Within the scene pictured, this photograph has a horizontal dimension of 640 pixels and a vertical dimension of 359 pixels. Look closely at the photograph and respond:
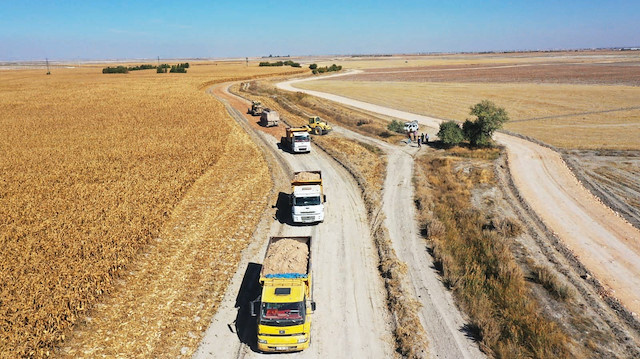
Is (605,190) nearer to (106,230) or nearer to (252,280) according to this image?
(252,280)

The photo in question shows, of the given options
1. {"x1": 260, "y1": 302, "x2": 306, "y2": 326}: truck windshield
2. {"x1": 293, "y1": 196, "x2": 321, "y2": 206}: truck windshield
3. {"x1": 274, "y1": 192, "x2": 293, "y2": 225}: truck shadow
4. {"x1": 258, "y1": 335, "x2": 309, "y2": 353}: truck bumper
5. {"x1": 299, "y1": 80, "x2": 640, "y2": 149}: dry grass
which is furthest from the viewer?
{"x1": 299, "y1": 80, "x2": 640, "y2": 149}: dry grass

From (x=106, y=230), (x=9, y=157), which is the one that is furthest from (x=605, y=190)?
(x=9, y=157)

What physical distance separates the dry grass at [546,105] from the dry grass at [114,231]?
128 feet

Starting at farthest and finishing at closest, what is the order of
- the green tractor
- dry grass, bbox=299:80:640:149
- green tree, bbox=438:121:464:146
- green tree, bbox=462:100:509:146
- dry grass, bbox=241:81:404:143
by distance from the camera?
1. dry grass, bbox=241:81:404:143
2. the green tractor
3. dry grass, bbox=299:80:640:149
4. green tree, bbox=438:121:464:146
5. green tree, bbox=462:100:509:146

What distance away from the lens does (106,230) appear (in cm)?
2144

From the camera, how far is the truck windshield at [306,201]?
22828 millimetres

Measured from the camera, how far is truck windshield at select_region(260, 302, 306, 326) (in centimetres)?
1312

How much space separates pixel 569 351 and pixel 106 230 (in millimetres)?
24137

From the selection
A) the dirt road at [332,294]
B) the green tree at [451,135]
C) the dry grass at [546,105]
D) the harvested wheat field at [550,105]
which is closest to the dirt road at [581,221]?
the green tree at [451,135]

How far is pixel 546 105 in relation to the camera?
65.4 m

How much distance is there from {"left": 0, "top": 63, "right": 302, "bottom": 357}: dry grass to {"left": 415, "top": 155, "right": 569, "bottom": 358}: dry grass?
1172 cm

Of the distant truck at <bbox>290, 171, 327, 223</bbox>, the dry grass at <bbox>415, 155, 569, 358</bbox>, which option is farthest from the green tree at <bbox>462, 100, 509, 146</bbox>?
the distant truck at <bbox>290, 171, 327, 223</bbox>

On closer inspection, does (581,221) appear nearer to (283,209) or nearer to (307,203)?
(307,203)

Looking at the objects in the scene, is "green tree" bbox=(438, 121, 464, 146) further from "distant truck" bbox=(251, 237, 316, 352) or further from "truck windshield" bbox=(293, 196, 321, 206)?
"distant truck" bbox=(251, 237, 316, 352)
